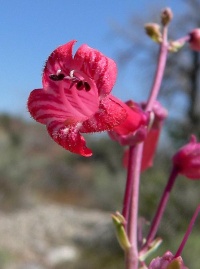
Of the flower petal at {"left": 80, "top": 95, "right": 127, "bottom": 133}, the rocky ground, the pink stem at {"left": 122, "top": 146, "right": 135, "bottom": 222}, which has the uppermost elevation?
the rocky ground

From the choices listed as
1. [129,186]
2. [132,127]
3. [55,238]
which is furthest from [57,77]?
[55,238]

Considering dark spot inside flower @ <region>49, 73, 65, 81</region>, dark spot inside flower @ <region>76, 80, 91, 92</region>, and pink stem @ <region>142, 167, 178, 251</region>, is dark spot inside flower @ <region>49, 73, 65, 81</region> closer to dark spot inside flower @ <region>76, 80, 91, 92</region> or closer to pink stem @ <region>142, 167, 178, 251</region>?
dark spot inside flower @ <region>76, 80, 91, 92</region>

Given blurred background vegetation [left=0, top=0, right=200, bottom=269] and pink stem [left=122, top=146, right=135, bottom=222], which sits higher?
blurred background vegetation [left=0, top=0, right=200, bottom=269]

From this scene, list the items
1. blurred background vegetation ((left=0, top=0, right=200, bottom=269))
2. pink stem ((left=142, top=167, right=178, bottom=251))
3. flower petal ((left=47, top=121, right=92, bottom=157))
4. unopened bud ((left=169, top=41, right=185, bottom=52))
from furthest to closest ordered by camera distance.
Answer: blurred background vegetation ((left=0, top=0, right=200, bottom=269)), unopened bud ((left=169, top=41, right=185, bottom=52)), pink stem ((left=142, top=167, right=178, bottom=251)), flower petal ((left=47, top=121, right=92, bottom=157))

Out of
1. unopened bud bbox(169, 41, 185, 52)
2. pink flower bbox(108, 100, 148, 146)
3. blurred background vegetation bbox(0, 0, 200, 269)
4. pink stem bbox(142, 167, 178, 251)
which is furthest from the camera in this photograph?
blurred background vegetation bbox(0, 0, 200, 269)

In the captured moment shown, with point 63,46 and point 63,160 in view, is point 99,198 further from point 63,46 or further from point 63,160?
point 63,46

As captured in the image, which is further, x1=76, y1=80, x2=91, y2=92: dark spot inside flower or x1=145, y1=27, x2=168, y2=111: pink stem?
x1=145, y1=27, x2=168, y2=111: pink stem

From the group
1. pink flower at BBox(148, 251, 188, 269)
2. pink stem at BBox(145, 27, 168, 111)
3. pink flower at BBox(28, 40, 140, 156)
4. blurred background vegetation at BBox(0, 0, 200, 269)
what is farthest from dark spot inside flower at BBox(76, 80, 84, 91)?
blurred background vegetation at BBox(0, 0, 200, 269)
